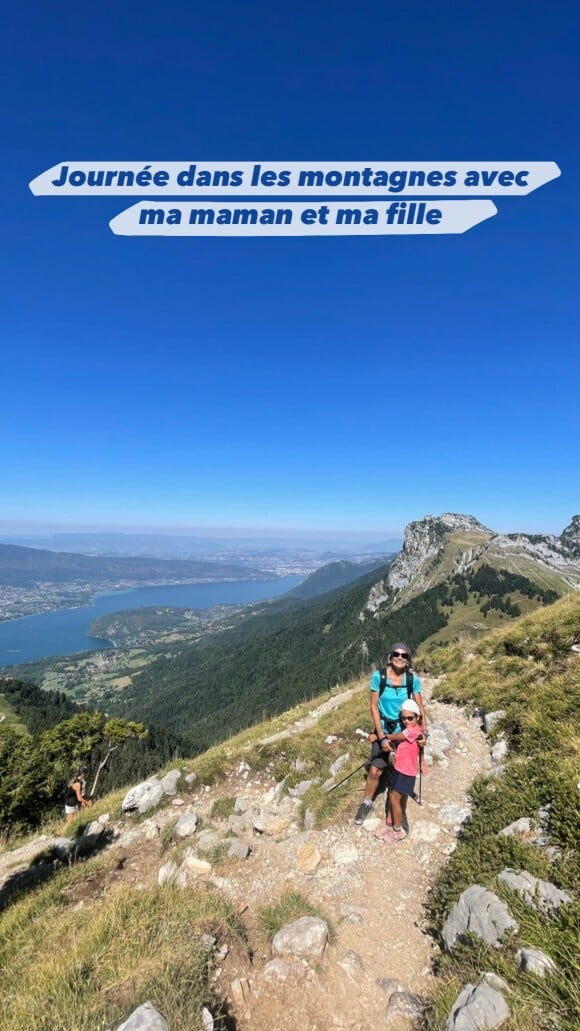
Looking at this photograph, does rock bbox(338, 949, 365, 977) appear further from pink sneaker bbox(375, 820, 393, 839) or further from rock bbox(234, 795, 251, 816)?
rock bbox(234, 795, 251, 816)

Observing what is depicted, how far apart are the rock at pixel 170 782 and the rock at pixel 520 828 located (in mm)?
10075

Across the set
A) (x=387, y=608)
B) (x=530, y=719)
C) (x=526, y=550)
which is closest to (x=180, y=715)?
(x=387, y=608)

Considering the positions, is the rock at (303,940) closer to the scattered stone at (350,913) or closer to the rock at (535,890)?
the scattered stone at (350,913)

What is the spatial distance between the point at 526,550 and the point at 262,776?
196 metres

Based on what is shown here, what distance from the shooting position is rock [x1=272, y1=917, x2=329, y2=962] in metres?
5.77

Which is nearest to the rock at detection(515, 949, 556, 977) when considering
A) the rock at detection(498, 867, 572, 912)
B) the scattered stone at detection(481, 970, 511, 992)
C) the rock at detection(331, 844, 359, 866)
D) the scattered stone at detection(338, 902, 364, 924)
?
the scattered stone at detection(481, 970, 511, 992)

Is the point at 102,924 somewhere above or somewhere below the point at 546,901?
below

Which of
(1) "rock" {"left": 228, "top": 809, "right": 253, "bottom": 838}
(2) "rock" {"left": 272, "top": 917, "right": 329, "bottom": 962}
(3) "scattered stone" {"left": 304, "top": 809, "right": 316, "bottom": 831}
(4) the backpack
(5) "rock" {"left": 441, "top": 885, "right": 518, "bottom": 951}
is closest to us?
(5) "rock" {"left": 441, "top": 885, "right": 518, "bottom": 951}

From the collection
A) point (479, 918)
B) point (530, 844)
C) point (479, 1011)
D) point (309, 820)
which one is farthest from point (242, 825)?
point (479, 1011)

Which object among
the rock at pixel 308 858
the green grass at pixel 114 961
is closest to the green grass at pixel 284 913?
the green grass at pixel 114 961

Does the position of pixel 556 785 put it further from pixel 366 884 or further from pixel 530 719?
pixel 366 884

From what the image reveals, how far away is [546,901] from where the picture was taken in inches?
203

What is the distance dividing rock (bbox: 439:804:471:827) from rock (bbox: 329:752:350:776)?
3460mm

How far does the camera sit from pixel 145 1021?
424 cm
